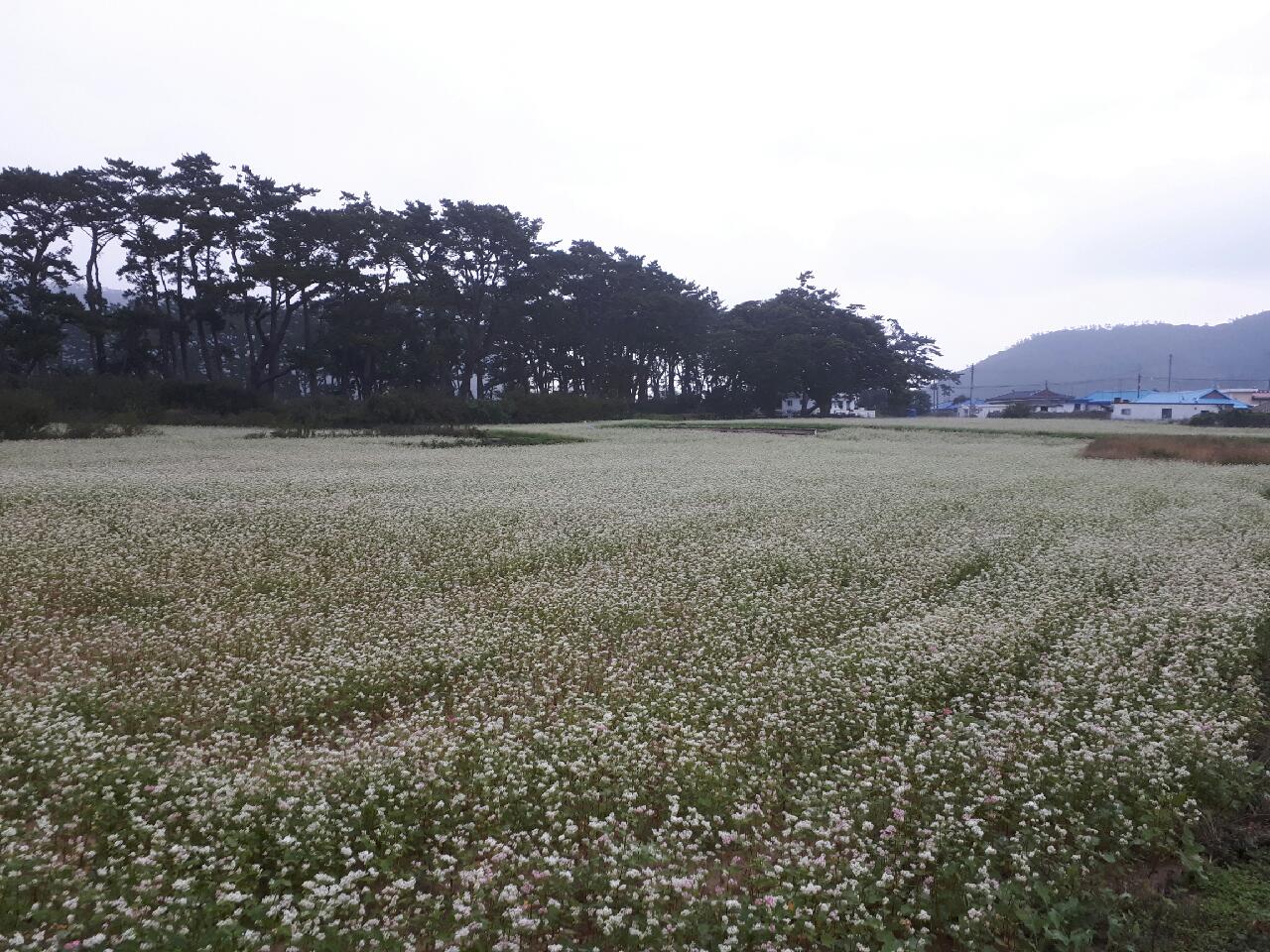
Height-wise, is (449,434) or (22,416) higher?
(22,416)

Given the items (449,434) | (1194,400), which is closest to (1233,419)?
(1194,400)

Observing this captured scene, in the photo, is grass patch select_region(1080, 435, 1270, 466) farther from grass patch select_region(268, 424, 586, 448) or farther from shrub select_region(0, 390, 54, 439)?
shrub select_region(0, 390, 54, 439)

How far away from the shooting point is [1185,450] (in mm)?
26953

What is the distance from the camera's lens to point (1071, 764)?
189 inches

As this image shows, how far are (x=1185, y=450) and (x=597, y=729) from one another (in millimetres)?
29185

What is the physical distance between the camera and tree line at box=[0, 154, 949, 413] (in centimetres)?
4703

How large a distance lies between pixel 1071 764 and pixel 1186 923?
54.1 inches

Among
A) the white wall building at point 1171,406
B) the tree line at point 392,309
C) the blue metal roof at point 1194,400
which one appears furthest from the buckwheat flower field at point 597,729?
the blue metal roof at point 1194,400

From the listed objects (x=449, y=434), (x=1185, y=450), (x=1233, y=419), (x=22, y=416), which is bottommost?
(x=1185, y=450)

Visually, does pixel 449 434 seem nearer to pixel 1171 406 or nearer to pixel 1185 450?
pixel 1185 450

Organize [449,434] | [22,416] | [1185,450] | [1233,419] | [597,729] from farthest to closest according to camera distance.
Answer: [1233,419] < [449,434] < [22,416] < [1185,450] < [597,729]

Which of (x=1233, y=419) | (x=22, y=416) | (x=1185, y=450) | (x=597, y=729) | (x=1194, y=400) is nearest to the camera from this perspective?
(x=597, y=729)

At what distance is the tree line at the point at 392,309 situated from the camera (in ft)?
154

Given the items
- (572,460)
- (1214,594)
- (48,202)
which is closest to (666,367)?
(48,202)
